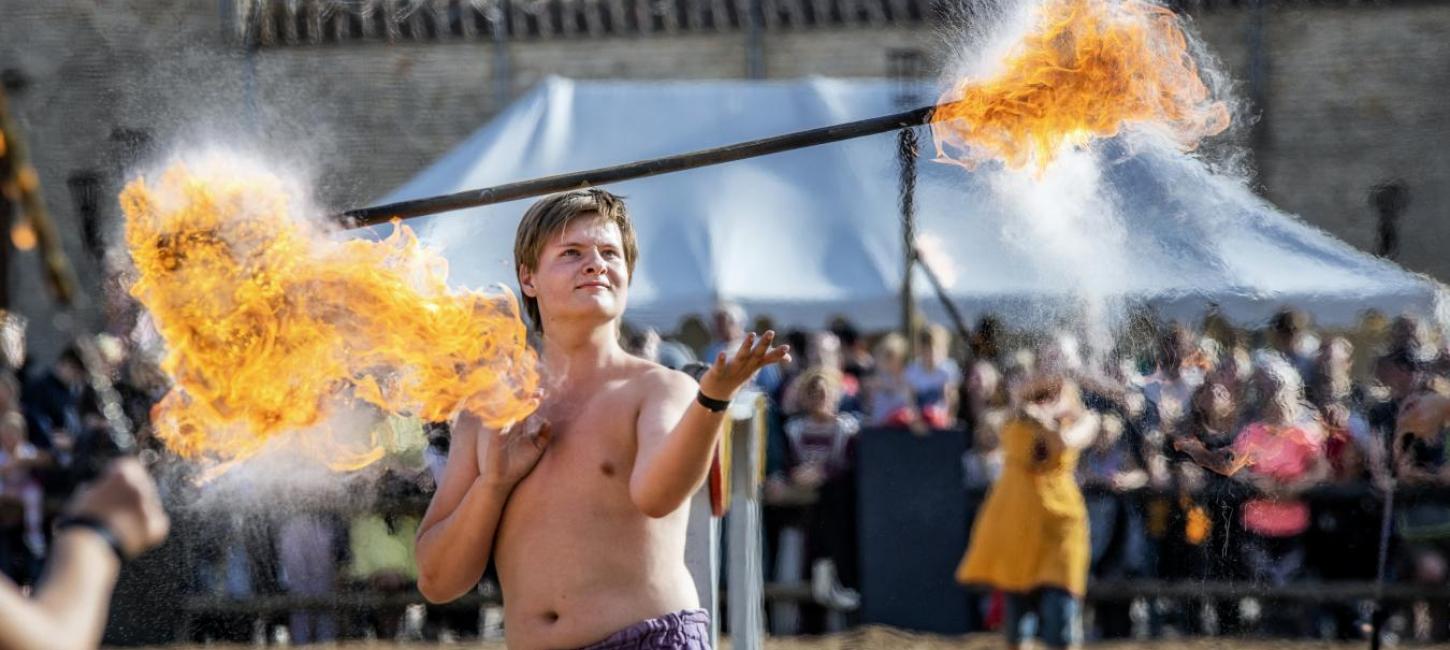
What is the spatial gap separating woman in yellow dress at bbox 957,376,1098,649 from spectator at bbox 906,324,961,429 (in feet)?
A: 4.19

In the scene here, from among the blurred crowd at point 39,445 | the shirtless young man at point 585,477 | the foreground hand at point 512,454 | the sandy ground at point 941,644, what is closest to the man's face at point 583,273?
the shirtless young man at point 585,477

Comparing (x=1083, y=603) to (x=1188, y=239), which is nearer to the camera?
(x=1188, y=239)

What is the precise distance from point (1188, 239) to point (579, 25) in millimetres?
12085

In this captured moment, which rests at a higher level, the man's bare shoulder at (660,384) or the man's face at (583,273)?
the man's face at (583,273)

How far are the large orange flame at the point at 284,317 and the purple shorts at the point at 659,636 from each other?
2.66 ft

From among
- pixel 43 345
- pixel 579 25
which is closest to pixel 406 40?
pixel 579 25

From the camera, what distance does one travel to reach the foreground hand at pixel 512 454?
3.53 metres

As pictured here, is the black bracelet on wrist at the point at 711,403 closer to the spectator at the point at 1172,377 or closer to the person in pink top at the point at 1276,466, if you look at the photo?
the spectator at the point at 1172,377

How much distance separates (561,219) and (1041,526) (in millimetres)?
4099

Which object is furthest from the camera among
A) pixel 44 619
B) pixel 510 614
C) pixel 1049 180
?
pixel 1049 180

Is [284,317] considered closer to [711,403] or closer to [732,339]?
[711,403]

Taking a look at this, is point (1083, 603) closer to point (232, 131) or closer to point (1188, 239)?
point (1188, 239)

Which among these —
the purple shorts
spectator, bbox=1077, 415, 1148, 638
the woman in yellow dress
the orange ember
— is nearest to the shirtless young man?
the purple shorts

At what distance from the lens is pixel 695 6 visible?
54.6 feet
